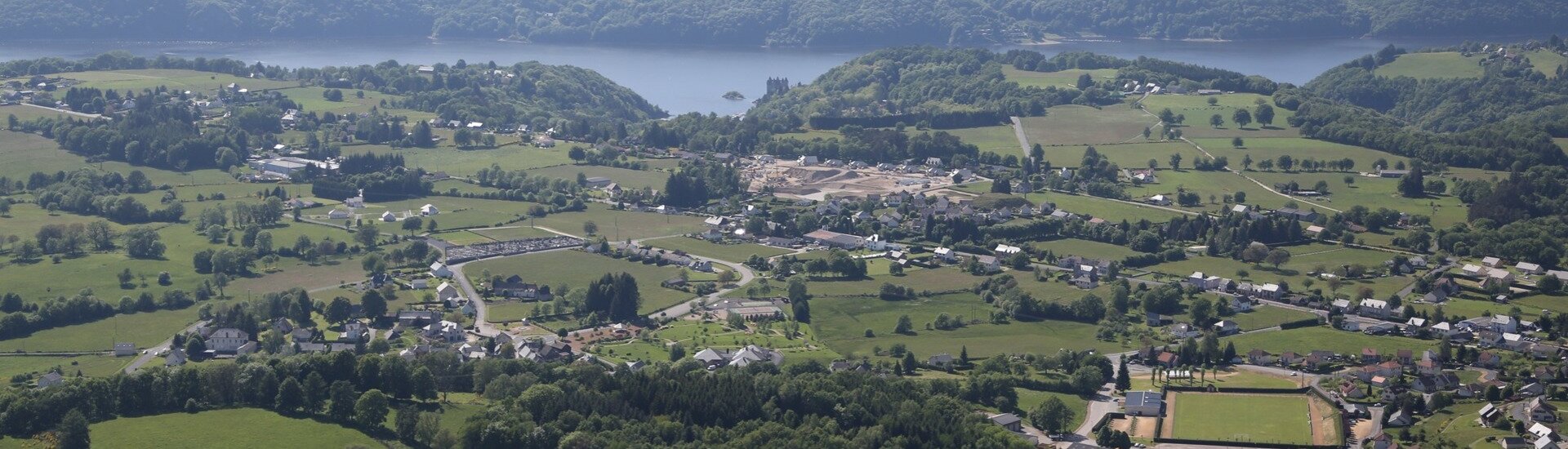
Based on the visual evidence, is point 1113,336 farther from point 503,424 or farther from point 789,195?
point 789,195

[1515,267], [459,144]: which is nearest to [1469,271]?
[1515,267]

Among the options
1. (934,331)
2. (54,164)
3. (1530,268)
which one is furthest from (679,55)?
(934,331)

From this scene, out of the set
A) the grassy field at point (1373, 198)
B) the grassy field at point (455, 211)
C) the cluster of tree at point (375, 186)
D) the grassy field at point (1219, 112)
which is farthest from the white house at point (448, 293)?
the grassy field at point (1219, 112)

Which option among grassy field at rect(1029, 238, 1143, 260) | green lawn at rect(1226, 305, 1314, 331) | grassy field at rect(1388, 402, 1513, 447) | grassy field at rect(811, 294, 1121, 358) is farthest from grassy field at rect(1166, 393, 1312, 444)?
grassy field at rect(1029, 238, 1143, 260)

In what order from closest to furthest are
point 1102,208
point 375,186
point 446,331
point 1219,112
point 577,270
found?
point 446,331
point 577,270
point 1102,208
point 375,186
point 1219,112

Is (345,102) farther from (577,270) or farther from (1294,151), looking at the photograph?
(1294,151)

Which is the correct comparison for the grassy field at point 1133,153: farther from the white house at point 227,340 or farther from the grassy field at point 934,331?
the white house at point 227,340
